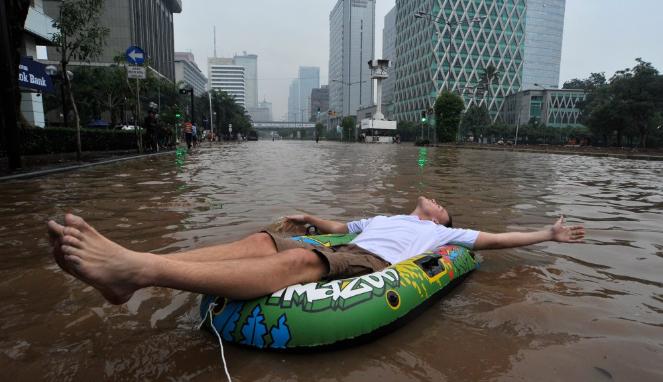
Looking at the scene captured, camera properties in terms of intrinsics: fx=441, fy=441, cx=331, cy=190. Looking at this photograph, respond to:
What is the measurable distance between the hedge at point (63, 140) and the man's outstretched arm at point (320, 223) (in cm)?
1334

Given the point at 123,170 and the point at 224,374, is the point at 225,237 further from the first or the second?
the point at 123,170

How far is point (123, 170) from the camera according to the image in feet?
43.2

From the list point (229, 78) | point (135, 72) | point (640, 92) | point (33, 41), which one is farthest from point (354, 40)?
point (135, 72)

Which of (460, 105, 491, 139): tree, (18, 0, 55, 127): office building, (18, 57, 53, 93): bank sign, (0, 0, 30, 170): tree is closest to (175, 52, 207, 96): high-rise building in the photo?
(460, 105, 491, 139): tree

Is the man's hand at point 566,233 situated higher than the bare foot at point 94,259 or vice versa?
the bare foot at point 94,259

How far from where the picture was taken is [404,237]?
12.3 feet

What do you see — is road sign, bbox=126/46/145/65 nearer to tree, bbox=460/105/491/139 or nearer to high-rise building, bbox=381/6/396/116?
tree, bbox=460/105/491/139

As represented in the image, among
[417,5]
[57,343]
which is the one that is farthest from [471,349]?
[417,5]

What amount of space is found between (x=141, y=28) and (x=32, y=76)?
234 feet

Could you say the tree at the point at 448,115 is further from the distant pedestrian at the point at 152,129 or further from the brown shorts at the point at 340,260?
the brown shorts at the point at 340,260

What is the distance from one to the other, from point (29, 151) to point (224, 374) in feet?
50.1

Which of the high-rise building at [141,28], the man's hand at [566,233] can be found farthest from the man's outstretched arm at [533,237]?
the high-rise building at [141,28]

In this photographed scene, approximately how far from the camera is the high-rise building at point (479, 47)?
385 feet

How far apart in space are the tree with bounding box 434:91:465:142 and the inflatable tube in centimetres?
5184
